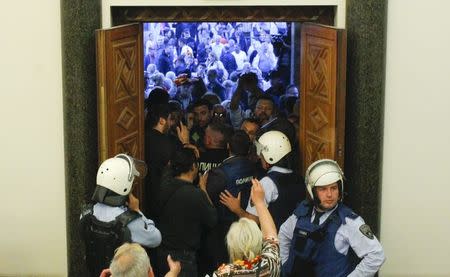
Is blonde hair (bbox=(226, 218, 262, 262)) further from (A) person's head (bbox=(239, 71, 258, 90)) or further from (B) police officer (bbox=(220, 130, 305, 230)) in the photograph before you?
(A) person's head (bbox=(239, 71, 258, 90))

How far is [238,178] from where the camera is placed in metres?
5.93

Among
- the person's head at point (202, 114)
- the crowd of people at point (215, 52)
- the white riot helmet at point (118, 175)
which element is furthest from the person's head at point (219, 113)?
the white riot helmet at point (118, 175)

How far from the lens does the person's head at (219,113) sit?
7930 mm

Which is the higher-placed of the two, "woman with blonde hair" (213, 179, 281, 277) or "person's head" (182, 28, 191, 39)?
"person's head" (182, 28, 191, 39)

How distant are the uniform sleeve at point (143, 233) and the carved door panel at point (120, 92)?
100 centimetres

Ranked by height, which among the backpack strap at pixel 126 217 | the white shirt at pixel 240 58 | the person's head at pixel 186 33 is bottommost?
the backpack strap at pixel 126 217

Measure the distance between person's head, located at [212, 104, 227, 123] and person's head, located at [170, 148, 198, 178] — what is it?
235 centimetres

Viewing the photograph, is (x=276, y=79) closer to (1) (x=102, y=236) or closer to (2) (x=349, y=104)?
(2) (x=349, y=104)

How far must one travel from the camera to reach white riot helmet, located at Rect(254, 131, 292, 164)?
586 centimetres

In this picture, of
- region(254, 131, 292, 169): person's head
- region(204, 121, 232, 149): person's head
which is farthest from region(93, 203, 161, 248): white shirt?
region(204, 121, 232, 149): person's head

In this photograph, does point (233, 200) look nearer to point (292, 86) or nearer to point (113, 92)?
point (113, 92)

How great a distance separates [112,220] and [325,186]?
4.23ft

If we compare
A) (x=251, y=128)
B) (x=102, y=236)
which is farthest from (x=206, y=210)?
(x=251, y=128)

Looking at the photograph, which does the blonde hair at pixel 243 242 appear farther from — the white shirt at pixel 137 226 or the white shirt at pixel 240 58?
the white shirt at pixel 240 58
